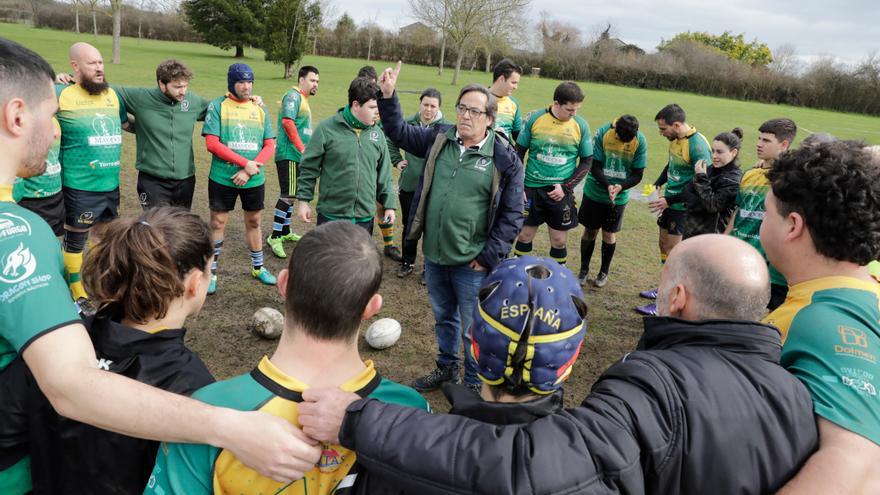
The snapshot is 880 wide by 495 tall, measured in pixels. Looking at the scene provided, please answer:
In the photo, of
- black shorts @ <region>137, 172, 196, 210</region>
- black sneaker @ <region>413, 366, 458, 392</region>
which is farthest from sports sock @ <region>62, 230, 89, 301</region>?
black sneaker @ <region>413, 366, 458, 392</region>

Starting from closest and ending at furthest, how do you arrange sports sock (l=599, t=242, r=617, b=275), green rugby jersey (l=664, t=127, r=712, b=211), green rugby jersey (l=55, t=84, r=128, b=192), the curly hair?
the curly hair, green rugby jersey (l=55, t=84, r=128, b=192), green rugby jersey (l=664, t=127, r=712, b=211), sports sock (l=599, t=242, r=617, b=275)

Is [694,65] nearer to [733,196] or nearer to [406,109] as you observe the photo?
[406,109]

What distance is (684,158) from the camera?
6562mm

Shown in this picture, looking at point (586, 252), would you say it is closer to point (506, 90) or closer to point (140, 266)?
point (506, 90)

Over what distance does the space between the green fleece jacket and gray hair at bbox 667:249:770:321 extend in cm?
388

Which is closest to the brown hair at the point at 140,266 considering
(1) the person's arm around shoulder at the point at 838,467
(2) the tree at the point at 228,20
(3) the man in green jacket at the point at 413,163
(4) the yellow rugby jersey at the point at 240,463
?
(4) the yellow rugby jersey at the point at 240,463

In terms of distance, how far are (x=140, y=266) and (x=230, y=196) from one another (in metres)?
4.37

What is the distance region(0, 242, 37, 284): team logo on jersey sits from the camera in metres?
1.53

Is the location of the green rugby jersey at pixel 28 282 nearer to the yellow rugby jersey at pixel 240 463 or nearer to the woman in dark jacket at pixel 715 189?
the yellow rugby jersey at pixel 240 463

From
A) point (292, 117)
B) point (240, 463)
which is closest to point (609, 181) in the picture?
point (292, 117)

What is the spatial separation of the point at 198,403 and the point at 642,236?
9.24 meters

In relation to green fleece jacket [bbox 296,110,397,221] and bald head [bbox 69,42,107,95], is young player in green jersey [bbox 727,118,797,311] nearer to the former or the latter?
green fleece jacket [bbox 296,110,397,221]

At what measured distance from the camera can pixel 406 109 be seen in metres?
21.5

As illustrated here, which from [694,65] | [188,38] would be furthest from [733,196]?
[188,38]
